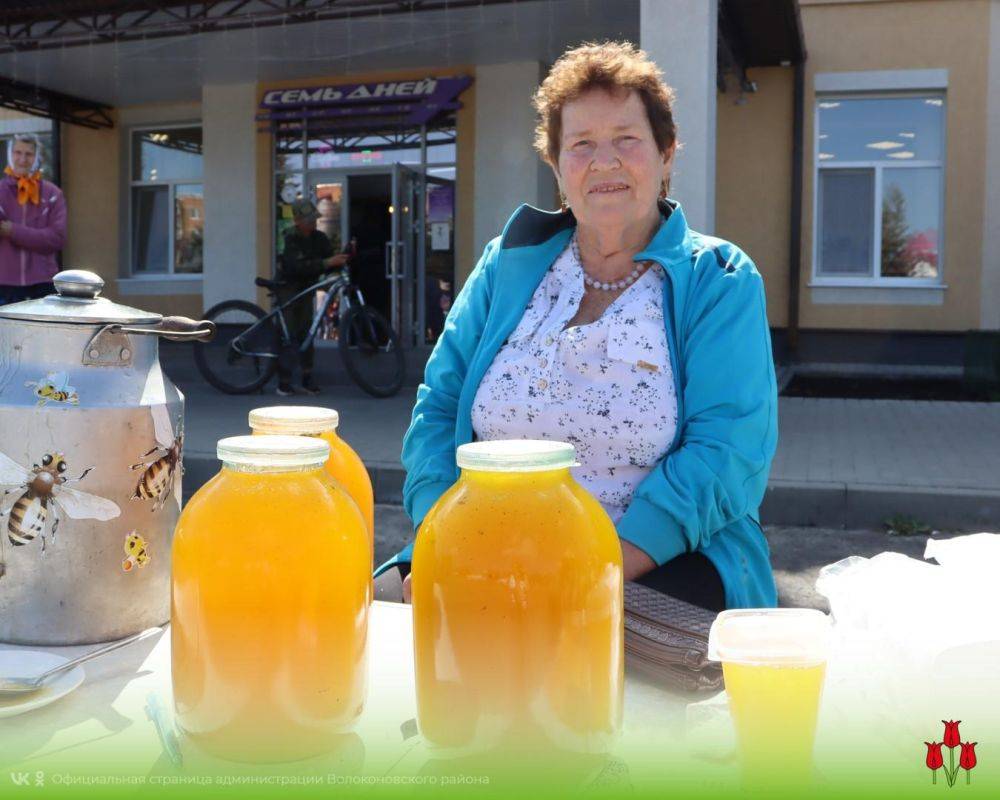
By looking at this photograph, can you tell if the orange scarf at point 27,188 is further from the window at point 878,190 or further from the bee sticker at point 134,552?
the window at point 878,190

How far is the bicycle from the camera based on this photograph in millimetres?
9641

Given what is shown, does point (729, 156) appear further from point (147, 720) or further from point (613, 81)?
point (147, 720)

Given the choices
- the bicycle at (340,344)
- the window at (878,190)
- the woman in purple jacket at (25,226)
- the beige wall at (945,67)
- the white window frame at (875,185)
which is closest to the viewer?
the woman in purple jacket at (25,226)

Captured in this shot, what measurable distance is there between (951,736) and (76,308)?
1.14 metres

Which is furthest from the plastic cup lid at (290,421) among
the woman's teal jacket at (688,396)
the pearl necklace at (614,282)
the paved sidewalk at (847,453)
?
the paved sidewalk at (847,453)

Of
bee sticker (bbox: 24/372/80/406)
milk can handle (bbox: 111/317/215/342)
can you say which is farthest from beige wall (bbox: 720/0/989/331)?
bee sticker (bbox: 24/372/80/406)

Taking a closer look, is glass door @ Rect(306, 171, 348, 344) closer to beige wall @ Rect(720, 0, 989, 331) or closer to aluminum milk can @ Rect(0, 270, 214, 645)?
beige wall @ Rect(720, 0, 989, 331)

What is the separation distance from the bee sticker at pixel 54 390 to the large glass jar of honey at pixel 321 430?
220mm

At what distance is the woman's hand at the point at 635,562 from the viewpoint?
1818 mm

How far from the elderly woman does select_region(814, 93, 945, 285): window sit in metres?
10.7

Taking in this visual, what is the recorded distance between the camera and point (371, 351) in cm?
979

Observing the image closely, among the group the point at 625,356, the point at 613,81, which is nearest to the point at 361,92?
the point at 613,81

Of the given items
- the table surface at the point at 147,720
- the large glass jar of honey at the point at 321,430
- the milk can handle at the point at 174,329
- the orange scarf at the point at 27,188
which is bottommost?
the table surface at the point at 147,720

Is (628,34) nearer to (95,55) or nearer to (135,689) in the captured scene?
(95,55)
